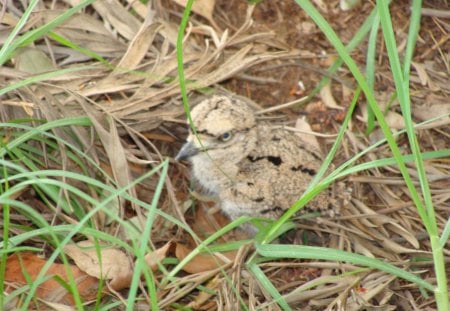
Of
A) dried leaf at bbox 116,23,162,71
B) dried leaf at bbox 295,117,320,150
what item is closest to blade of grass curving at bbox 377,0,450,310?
dried leaf at bbox 295,117,320,150

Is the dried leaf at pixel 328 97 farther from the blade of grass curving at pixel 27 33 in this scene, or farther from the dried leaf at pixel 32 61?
the blade of grass curving at pixel 27 33

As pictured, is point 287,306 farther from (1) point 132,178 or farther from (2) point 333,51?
(2) point 333,51

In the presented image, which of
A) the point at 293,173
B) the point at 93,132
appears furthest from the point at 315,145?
the point at 93,132

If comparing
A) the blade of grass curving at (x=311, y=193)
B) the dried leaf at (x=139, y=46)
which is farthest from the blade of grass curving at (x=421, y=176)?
the dried leaf at (x=139, y=46)

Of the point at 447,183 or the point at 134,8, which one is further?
the point at 134,8

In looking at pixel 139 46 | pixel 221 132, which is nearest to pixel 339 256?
pixel 221 132

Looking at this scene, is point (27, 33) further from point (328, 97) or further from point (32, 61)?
point (328, 97)

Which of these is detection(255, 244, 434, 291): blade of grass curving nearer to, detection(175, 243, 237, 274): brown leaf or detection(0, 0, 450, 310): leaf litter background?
detection(0, 0, 450, 310): leaf litter background
